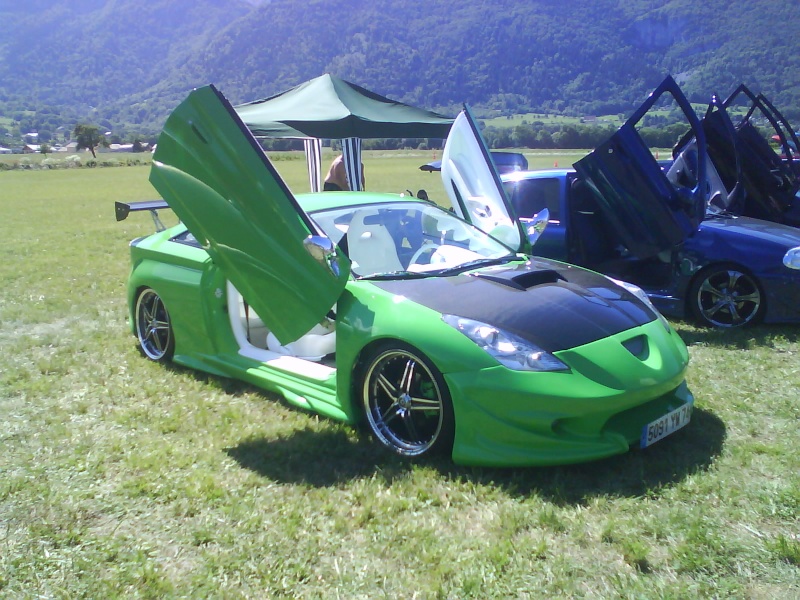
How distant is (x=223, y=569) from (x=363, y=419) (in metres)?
1.24

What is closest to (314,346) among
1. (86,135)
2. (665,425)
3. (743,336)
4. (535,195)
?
(665,425)

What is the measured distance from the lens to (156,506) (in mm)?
3129

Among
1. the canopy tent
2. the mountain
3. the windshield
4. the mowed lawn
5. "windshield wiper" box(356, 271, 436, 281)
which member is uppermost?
the mountain

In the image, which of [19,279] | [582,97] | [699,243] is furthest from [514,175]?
[582,97]

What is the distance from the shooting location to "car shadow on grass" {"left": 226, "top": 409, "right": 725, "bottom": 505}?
3.12 meters

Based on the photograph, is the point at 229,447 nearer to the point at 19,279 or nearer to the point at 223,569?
the point at 223,569

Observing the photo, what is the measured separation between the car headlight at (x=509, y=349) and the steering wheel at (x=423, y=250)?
115 centimetres

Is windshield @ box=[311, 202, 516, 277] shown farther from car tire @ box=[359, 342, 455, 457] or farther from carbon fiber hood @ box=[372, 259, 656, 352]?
car tire @ box=[359, 342, 455, 457]

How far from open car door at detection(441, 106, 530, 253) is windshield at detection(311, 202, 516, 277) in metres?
0.20

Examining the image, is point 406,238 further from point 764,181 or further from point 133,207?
point 764,181

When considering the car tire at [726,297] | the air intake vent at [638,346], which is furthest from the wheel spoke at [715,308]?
the air intake vent at [638,346]

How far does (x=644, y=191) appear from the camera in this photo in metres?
5.78

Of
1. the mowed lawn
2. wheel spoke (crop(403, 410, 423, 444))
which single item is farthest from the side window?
wheel spoke (crop(403, 410, 423, 444))

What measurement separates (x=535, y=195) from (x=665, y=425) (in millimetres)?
3875
